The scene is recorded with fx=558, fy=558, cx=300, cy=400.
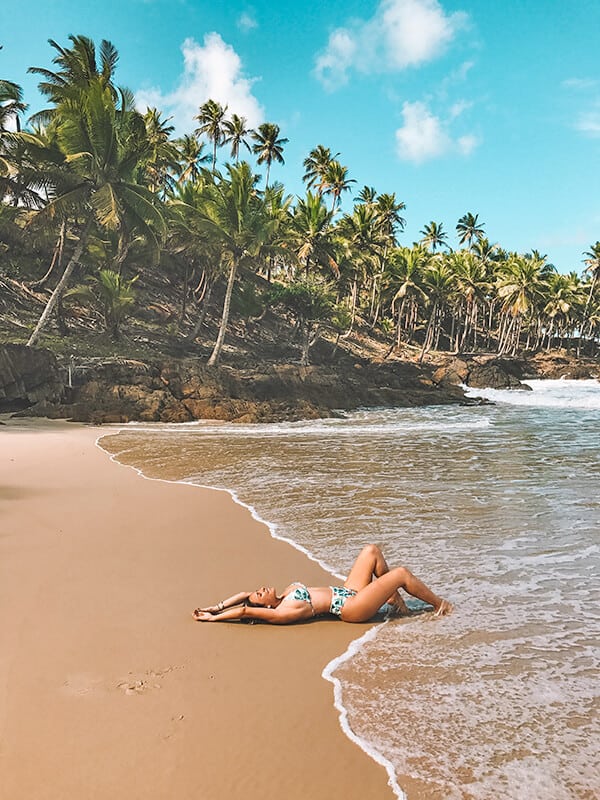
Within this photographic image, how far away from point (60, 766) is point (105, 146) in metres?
22.9

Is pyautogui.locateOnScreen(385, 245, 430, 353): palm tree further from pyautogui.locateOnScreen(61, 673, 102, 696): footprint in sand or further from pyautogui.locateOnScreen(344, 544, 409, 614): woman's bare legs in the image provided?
pyautogui.locateOnScreen(61, 673, 102, 696): footprint in sand

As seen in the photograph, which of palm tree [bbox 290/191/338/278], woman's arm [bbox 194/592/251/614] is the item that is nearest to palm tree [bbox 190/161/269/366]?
palm tree [bbox 290/191/338/278]

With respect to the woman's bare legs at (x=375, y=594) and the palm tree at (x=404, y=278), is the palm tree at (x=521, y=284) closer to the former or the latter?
the palm tree at (x=404, y=278)

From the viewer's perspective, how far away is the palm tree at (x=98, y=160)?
67.8ft

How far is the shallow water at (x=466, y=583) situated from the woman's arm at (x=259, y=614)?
489 mm

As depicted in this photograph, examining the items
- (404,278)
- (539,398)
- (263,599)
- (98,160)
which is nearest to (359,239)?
(404,278)

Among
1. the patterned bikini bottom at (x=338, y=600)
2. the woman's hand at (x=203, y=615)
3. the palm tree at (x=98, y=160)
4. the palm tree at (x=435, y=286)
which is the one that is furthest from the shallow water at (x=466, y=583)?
the palm tree at (x=435, y=286)

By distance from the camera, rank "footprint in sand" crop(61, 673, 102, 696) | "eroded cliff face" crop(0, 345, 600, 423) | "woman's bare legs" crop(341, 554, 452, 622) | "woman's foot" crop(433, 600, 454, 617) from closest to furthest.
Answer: "footprint in sand" crop(61, 673, 102, 696) → "woman's bare legs" crop(341, 554, 452, 622) → "woman's foot" crop(433, 600, 454, 617) → "eroded cliff face" crop(0, 345, 600, 423)

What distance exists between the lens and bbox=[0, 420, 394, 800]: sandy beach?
7.16ft

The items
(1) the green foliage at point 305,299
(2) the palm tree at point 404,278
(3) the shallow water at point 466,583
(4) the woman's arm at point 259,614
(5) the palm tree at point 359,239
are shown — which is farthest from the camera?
(2) the palm tree at point 404,278

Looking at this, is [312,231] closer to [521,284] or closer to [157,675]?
[521,284]

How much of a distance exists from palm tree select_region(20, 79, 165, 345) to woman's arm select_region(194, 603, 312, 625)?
19989 mm

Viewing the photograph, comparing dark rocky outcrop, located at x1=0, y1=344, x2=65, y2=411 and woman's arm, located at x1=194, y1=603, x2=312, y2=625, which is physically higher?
dark rocky outcrop, located at x1=0, y1=344, x2=65, y2=411

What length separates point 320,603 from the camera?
3734 millimetres
